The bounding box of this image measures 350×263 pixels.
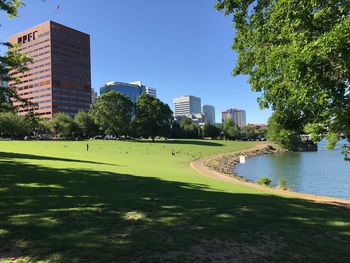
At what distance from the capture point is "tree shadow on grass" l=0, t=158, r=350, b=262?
600cm

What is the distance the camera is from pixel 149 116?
102 m

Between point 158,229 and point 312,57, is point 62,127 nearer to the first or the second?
point 158,229

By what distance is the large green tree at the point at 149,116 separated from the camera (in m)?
101

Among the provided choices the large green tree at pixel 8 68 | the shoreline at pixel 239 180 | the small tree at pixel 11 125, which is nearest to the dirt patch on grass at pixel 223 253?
the shoreline at pixel 239 180

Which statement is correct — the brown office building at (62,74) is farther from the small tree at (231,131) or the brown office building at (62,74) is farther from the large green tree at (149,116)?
the small tree at (231,131)

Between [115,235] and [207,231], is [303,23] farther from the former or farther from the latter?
[115,235]

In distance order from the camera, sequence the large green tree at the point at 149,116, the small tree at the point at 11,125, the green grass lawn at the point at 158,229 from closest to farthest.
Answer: the green grass lawn at the point at 158,229, the small tree at the point at 11,125, the large green tree at the point at 149,116

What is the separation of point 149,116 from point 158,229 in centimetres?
9485

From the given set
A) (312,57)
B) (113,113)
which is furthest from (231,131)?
(312,57)

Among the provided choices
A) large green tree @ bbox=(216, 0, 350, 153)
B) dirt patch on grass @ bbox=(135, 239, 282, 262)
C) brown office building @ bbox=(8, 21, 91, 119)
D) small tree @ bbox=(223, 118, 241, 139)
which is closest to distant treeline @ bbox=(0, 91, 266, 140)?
brown office building @ bbox=(8, 21, 91, 119)

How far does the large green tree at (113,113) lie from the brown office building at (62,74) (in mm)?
55665

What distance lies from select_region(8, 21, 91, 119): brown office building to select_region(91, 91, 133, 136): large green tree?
5566cm

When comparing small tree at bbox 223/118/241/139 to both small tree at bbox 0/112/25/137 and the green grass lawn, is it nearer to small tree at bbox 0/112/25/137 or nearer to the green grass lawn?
small tree at bbox 0/112/25/137

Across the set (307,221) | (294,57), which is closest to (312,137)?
(307,221)
